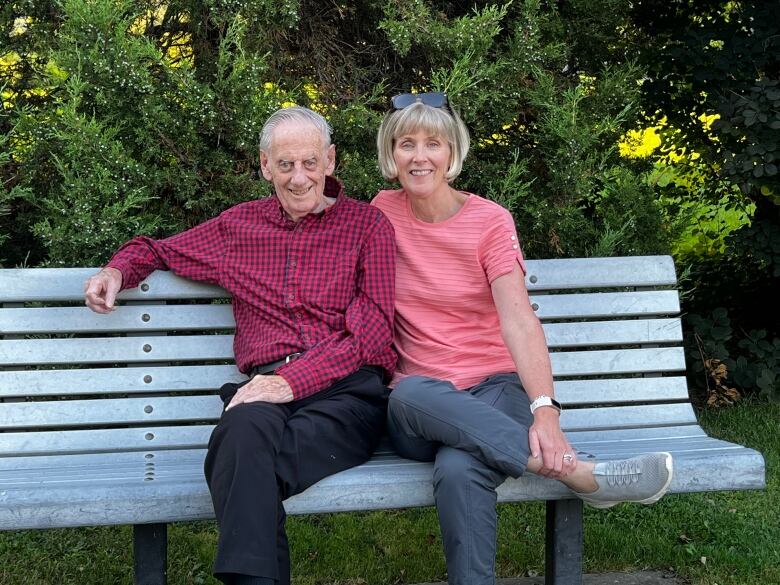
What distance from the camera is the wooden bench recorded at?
285 cm

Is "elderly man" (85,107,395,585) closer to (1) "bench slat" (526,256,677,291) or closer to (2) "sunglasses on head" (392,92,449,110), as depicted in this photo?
(2) "sunglasses on head" (392,92,449,110)

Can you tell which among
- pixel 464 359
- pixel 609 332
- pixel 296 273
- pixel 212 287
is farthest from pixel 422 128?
pixel 609 332

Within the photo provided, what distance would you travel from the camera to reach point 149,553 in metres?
3.00

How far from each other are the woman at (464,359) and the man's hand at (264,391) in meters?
0.32

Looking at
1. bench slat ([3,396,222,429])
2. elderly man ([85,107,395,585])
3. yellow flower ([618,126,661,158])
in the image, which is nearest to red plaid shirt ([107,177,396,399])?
elderly man ([85,107,395,585])

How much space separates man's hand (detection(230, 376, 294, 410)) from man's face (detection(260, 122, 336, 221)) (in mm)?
619

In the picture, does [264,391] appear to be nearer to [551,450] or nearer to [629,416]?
[551,450]

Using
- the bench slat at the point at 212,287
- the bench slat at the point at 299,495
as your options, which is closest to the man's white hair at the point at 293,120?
the bench slat at the point at 212,287

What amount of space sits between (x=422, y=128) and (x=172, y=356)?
1.14m

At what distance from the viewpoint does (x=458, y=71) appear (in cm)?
399

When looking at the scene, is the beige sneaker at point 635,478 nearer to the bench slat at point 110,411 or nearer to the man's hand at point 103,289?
the bench slat at point 110,411

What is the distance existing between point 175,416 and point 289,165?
925 mm

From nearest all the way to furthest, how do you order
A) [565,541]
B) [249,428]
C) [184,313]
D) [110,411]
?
[249,428] < [565,541] < [110,411] < [184,313]

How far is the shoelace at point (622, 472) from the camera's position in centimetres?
282
